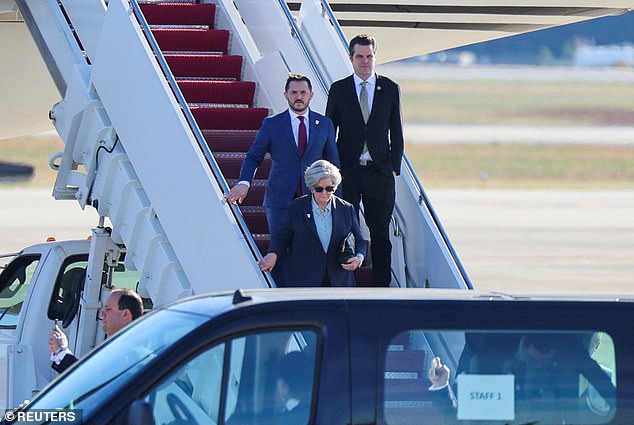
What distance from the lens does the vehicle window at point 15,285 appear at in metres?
7.67

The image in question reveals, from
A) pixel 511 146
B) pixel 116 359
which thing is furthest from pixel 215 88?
pixel 511 146

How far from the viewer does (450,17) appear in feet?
49.8

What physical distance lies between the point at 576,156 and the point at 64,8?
13.1 m

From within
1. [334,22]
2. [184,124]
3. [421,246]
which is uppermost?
[334,22]

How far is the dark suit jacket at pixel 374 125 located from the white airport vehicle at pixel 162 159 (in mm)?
456

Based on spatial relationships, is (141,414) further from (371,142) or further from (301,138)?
(371,142)

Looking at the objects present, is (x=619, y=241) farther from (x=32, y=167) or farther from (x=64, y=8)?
(x=64, y=8)

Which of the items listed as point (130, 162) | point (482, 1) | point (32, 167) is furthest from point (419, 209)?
point (32, 167)

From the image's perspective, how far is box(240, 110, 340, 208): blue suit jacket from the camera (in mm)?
7359

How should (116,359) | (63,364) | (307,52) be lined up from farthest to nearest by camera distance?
(307,52), (63,364), (116,359)

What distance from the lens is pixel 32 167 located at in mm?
24734

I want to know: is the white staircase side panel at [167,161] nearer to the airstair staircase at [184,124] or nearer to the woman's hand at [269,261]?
the airstair staircase at [184,124]

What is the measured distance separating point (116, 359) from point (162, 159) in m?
3.82

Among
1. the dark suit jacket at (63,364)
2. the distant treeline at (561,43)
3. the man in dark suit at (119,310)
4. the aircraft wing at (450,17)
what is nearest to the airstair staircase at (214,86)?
the dark suit jacket at (63,364)
